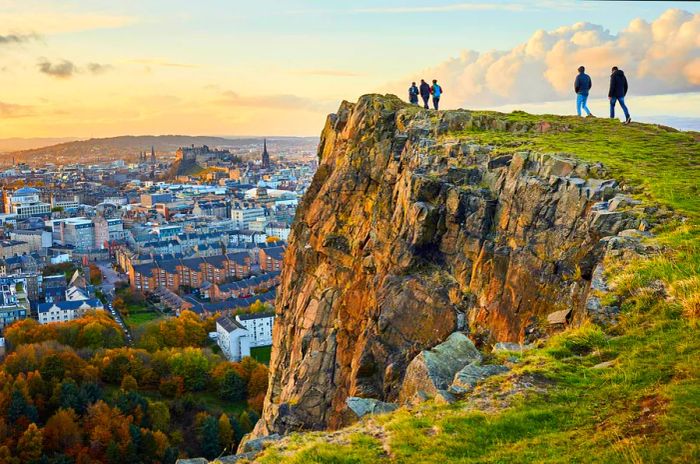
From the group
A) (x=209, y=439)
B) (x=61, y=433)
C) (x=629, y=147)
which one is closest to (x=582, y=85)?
(x=629, y=147)

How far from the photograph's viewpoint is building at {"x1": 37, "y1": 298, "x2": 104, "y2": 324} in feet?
280

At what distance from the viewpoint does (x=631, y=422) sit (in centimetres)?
827

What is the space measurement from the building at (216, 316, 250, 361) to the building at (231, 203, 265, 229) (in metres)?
88.7

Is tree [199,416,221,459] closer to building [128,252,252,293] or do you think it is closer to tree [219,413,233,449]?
tree [219,413,233,449]

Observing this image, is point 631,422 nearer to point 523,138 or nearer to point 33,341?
point 523,138

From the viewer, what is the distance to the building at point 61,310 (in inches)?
3359

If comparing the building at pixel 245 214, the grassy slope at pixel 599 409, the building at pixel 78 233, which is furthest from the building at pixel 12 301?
the grassy slope at pixel 599 409

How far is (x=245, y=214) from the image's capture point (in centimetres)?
16975

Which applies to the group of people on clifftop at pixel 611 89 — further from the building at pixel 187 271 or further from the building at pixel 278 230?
the building at pixel 278 230

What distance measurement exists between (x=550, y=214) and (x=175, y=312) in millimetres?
82418

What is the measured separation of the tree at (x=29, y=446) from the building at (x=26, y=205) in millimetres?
144372

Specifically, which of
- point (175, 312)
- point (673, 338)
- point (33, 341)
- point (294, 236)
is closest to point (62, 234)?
point (175, 312)

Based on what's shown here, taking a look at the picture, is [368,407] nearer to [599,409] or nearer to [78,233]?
[599,409]

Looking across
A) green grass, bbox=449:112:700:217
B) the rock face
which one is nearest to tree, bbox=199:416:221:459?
the rock face
